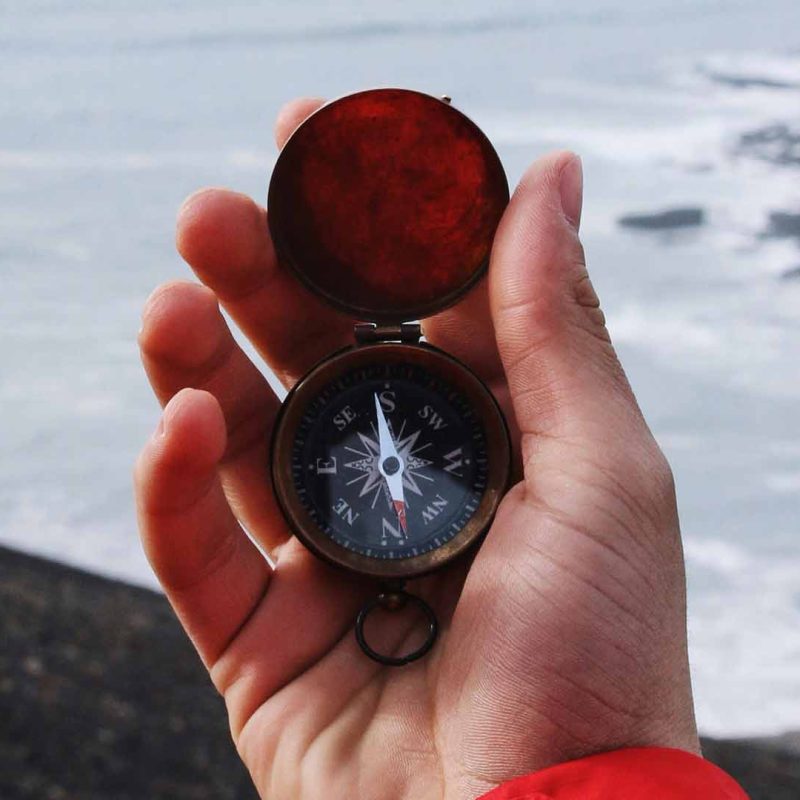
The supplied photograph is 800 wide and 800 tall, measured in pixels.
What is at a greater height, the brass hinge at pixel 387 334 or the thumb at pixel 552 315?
the thumb at pixel 552 315

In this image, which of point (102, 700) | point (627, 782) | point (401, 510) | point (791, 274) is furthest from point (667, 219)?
point (627, 782)

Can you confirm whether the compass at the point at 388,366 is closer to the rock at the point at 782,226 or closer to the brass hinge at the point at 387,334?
the brass hinge at the point at 387,334

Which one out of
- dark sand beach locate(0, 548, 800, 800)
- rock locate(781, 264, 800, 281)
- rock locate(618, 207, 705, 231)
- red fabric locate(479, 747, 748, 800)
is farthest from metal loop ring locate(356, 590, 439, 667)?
rock locate(618, 207, 705, 231)

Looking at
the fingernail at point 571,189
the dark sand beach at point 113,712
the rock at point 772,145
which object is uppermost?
the fingernail at point 571,189

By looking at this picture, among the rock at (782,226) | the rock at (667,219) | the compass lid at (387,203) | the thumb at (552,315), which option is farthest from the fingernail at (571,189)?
the rock at (782,226)

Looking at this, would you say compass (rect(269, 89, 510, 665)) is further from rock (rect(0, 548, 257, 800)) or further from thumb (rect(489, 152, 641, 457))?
rock (rect(0, 548, 257, 800))

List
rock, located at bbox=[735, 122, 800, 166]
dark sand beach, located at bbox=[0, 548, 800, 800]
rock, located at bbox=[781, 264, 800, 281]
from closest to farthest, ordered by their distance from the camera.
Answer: dark sand beach, located at bbox=[0, 548, 800, 800] < rock, located at bbox=[781, 264, 800, 281] < rock, located at bbox=[735, 122, 800, 166]

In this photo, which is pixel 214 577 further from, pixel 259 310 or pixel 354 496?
pixel 259 310
